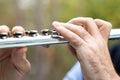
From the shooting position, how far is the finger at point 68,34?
135 centimetres

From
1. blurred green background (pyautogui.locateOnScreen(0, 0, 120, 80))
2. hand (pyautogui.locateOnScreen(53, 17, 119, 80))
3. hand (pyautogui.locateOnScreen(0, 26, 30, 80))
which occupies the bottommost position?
blurred green background (pyautogui.locateOnScreen(0, 0, 120, 80))

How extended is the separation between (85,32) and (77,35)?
1.0 inches

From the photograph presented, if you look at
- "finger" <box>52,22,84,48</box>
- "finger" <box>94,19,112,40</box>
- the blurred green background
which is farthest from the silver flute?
the blurred green background

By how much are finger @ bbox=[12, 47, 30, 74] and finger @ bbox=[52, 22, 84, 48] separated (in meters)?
0.23

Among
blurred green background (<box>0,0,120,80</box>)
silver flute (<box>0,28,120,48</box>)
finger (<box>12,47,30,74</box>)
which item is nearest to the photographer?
silver flute (<box>0,28,120,48</box>)

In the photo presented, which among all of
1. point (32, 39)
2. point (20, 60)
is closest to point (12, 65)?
point (20, 60)

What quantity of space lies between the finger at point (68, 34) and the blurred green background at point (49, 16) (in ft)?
6.99

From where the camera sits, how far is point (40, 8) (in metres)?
3.57

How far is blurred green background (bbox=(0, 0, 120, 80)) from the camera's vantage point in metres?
3.53

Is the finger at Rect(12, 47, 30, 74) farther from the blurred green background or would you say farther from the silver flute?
the blurred green background

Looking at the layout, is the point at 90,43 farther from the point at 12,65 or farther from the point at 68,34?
the point at 12,65

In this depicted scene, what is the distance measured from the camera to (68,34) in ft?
4.43

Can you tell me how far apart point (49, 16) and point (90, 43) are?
2.22m

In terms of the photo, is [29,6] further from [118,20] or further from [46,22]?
[118,20]
